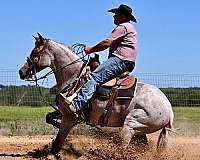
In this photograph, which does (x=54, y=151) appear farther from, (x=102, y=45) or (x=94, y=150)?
(x=102, y=45)

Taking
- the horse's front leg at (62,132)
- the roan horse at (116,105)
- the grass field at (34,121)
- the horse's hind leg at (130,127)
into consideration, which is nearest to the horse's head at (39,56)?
the roan horse at (116,105)

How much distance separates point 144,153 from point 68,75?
2058 millimetres

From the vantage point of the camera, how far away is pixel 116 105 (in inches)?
372

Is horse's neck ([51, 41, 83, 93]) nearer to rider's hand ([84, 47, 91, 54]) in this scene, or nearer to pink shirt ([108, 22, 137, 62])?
rider's hand ([84, 47, 91, 54])

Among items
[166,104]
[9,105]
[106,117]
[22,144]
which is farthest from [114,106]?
[9,105]

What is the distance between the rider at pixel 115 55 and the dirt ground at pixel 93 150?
89 cm

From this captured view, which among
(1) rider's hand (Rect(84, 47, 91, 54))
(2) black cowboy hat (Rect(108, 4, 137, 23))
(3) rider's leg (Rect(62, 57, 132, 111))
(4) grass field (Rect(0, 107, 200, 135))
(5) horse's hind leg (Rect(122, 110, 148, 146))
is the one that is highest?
(2) black cowboy hat (Rect(108, 4, 137, 23))

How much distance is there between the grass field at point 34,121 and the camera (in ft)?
56.5

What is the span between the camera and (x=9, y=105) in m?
19.9

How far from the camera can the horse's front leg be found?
32.8ft

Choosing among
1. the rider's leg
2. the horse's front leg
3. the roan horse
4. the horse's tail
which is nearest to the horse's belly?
the roan horse

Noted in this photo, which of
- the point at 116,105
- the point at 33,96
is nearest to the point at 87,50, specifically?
the point at 116,105

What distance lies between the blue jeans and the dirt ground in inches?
36.4

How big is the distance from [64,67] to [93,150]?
164cm
